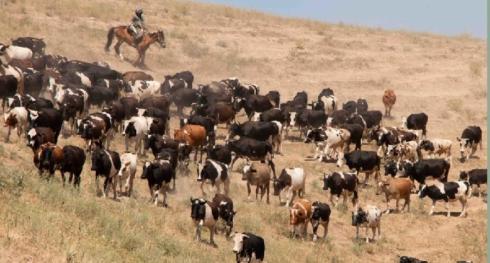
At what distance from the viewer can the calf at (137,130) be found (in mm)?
29292

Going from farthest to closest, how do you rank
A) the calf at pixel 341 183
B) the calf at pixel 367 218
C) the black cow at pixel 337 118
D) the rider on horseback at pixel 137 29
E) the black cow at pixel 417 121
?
the rider on horseback at pixel 137 29 → the black cow at pixel 417 121 → the black cow at pixel 337 118 → the calf at pixel 341 183 → the calf at pixel 367 218

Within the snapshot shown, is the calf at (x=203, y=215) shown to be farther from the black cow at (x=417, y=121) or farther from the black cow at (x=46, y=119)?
the black cow at (x=417, y=121)

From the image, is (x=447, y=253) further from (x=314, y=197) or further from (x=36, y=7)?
(x=36, y=7)

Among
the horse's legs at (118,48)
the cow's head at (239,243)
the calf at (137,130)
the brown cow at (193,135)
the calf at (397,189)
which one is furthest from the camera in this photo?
the horse's legs at (118,48)

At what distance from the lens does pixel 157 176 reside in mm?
23547

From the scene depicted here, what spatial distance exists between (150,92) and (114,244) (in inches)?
879

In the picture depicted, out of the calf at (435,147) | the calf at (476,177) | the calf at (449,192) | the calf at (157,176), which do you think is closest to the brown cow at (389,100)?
the calf at (435,147)

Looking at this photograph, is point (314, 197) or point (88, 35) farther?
point (88, 35)

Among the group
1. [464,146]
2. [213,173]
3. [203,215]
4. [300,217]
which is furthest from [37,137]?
[464,146]

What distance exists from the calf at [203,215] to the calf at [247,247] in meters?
1.40

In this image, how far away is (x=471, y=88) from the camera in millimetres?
56312

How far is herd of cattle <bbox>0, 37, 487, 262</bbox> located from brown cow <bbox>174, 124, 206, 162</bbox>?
58 millimetres

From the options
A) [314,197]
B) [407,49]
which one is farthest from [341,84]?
[314,197]

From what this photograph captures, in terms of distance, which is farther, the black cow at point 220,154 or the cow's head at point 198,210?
the black cow at point 220,154
